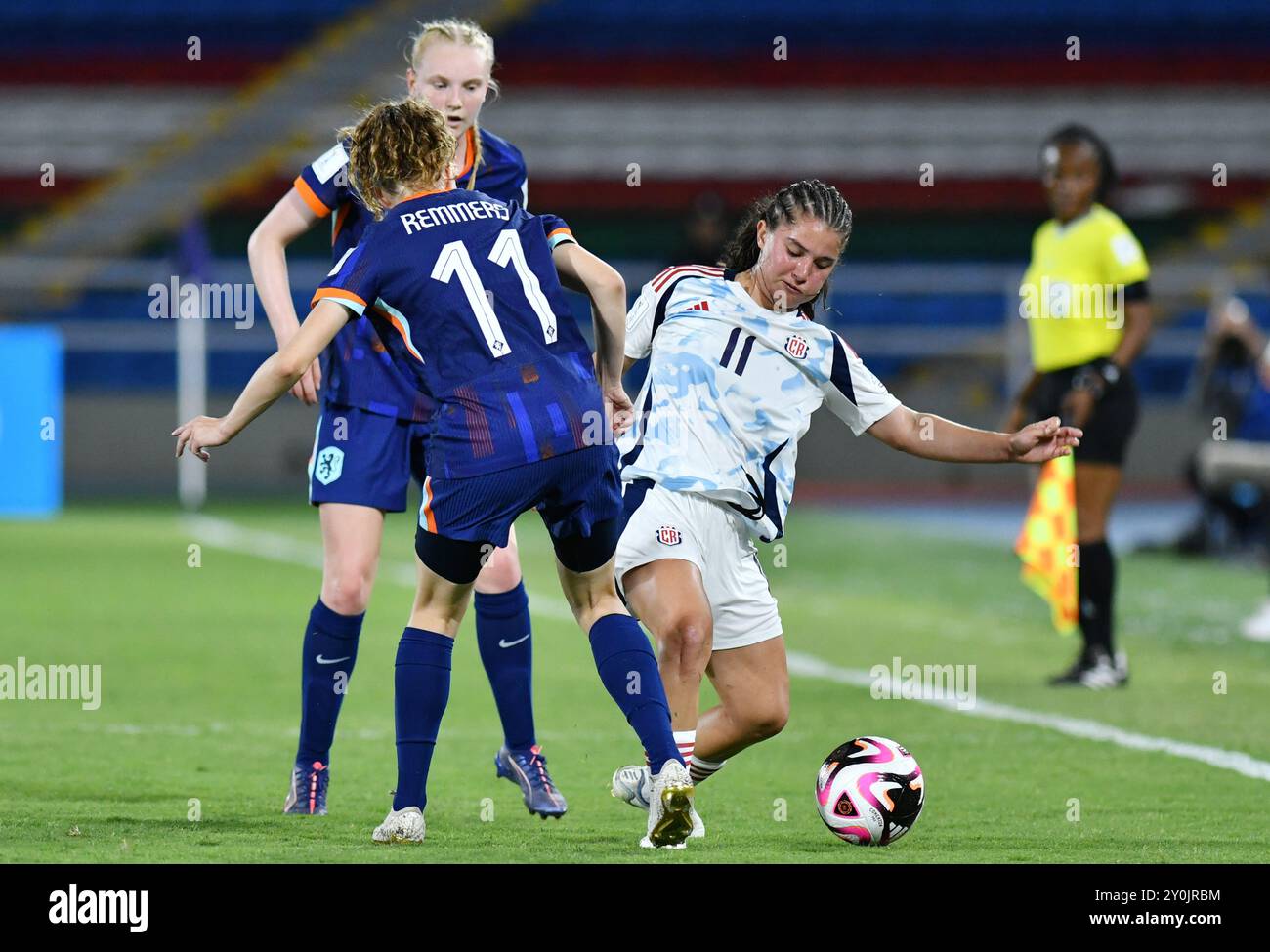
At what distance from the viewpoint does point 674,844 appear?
4.50 meters

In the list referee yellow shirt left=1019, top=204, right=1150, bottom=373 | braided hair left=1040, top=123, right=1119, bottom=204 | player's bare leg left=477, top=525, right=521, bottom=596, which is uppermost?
braided hair left=1040, top=123, right=1119, bottom=204

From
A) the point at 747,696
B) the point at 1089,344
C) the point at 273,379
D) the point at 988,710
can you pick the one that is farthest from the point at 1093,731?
the point at 273,379

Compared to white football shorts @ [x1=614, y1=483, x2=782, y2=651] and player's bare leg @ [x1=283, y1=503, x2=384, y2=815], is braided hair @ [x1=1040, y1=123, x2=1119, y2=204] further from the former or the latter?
player's bare leg @ [x1=283, y1=503, x2=384, y2=815]

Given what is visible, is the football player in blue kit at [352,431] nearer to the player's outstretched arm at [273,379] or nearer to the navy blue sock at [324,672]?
the navy blue sock at [324,672]

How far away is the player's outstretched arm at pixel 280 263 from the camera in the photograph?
5078mm

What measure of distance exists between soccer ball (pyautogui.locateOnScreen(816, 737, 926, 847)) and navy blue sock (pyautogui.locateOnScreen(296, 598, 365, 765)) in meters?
1.31

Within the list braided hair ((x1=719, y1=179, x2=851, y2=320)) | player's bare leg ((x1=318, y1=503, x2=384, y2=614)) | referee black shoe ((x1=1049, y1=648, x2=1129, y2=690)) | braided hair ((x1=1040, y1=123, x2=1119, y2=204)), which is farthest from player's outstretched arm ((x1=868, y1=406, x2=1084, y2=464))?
braided hair ((x1=1040, y1=123, x2=1119, y2=204))

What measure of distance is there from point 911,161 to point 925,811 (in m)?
20.9

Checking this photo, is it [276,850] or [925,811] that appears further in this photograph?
[925,811]

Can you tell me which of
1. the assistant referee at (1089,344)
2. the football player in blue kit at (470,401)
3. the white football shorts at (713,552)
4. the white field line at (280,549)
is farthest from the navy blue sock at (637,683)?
the white field line at (280,549)

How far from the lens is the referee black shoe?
7.95 metres

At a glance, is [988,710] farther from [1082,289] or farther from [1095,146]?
[1095,146]
